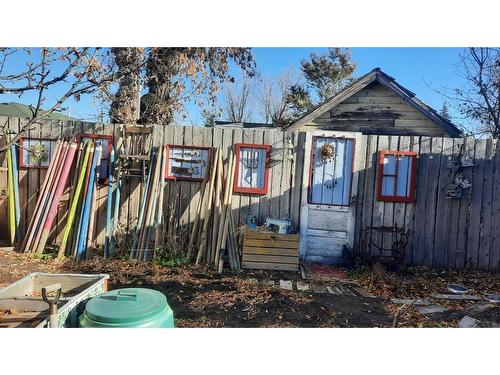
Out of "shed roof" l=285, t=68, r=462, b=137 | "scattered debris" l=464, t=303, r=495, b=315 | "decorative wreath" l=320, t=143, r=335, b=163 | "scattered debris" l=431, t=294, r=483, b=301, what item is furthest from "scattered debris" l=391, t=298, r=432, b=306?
"shed roof" l=285, t=68, r=462, b=137

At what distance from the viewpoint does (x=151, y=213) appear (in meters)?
4.98

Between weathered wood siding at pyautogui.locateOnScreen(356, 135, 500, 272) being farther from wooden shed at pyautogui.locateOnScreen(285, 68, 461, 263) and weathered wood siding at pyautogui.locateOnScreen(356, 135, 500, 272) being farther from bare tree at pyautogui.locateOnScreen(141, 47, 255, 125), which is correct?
bare tree at pyautogui.locateOnScreen(141, 47, 255, 125)

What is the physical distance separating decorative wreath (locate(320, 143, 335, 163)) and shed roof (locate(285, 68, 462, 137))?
218 centimetres

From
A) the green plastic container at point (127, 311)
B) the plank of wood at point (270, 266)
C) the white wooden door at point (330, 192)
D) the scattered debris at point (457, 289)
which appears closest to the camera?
the green plastic container at point (127, 311)

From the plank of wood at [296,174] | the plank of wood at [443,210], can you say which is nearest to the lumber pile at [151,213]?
the plank of wood at [296,174]

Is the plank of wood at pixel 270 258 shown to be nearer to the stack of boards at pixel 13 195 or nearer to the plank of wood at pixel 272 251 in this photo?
the plank of wood at pixel 272 251

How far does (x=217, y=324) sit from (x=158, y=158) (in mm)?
2970

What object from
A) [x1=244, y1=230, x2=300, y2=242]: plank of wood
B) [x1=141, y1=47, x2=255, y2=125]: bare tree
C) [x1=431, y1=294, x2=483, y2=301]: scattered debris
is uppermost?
[x1=141, y1=47, x2=255, y2=125]: bare tree

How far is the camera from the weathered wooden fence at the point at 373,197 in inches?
198

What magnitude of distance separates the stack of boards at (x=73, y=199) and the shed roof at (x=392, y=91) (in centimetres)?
424

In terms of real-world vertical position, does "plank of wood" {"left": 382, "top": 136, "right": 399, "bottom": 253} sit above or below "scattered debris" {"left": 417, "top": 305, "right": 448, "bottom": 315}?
above

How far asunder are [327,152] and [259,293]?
2479 mm

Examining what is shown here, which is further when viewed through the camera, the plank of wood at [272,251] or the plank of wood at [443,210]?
the plank of wood at [443,210]

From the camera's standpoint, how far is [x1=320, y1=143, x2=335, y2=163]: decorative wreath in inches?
198
